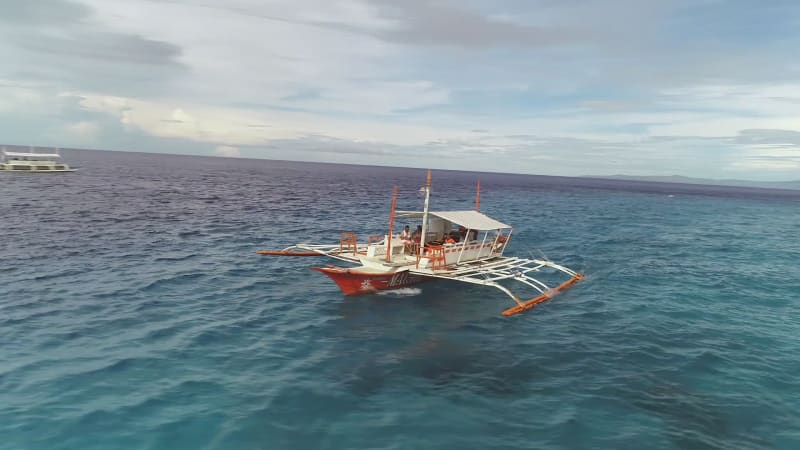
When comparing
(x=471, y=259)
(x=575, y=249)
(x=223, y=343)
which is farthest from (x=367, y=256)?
(x=575, y=249)

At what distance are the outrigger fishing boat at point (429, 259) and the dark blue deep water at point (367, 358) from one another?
1.10 meters

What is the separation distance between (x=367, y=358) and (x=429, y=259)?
388 inches

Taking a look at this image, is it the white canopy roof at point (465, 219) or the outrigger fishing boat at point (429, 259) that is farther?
the white canopy roof at point (465, 219)

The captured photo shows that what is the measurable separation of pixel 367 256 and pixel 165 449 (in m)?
18.2

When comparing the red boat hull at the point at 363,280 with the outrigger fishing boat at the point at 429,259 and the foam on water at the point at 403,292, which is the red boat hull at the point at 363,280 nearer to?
the outrigger fishing boat at the point at 429,259

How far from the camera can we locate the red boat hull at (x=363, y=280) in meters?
27.4

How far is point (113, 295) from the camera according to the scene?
26.6 m

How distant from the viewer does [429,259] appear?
2845cm

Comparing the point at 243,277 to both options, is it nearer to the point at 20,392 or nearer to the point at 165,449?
the point at 20,392

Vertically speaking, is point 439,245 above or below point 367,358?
above

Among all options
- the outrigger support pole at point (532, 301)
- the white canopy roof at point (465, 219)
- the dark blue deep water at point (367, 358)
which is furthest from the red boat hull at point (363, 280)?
the outrigger support pole at point (532, 301)

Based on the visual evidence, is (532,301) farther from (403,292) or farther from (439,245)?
(403,292)

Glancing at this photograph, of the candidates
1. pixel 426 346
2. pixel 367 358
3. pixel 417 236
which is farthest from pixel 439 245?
pixel 367 358

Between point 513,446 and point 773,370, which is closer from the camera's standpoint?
point 513,446
